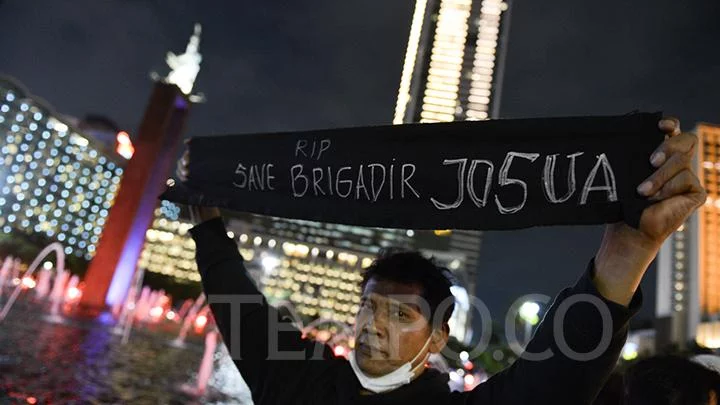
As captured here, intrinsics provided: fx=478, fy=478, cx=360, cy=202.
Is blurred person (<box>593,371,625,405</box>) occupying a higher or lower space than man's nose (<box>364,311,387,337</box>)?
lower

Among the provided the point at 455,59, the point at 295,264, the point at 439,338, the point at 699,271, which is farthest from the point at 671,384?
the point at 455,59

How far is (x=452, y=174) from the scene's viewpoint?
2059mm

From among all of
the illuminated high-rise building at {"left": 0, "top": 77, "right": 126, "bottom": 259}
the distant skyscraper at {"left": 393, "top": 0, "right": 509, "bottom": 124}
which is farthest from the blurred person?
the distant skyscraper at {"left": 393, "top": 0, "right": 509, "bottom": 124}

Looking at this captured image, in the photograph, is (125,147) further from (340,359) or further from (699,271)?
(699,271)

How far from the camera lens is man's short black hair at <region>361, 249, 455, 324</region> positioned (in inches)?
78.7

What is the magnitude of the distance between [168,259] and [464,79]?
92.6 m

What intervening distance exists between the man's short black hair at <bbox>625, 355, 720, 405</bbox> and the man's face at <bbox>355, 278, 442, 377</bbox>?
96 centimetres

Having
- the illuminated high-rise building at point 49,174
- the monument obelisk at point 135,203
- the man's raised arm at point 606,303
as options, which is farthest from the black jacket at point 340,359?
the illuminated high-rise building at point 49,174

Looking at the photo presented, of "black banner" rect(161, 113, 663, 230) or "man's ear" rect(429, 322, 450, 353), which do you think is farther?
"man's ear" rect(429, 322, 450, 353)

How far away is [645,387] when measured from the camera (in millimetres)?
2115

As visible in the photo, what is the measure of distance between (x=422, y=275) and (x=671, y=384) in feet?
3.99

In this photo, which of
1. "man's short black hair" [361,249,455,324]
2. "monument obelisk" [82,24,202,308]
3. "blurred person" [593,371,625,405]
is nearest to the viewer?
"man's short black hair" [361,249,455,324]

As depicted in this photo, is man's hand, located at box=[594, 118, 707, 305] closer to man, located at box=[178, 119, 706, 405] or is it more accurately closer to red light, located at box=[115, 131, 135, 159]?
man, located at box=[178, 119, 706, 405]

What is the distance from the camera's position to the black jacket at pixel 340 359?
1.37 metres
